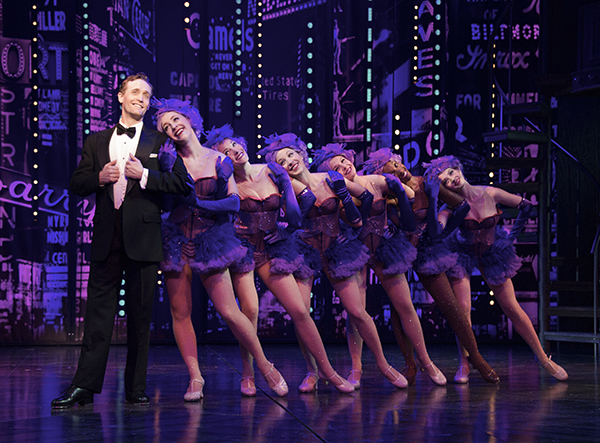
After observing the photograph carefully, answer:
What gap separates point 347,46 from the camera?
6.75 metres

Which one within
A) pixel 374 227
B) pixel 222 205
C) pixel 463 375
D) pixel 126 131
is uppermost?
pixel 126 131

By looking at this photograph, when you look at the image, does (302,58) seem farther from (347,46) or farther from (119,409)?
(119,409)

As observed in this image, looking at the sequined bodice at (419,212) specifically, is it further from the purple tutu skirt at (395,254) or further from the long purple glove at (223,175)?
the long purple glove at (223,175)

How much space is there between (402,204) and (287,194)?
29.0 inches

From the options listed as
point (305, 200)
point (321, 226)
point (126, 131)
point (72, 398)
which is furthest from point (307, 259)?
point (72, 398)

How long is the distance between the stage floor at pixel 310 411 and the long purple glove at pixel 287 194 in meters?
0.91

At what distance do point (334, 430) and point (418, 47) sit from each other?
4.94m

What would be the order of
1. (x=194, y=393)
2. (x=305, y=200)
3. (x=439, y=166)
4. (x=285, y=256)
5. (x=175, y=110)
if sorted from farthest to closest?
1. (x=439, y=166)
2. (x=305, y=200)
3. (x=285, y=256)
4. (x=175, y=110)
5. (x=194, y=393)

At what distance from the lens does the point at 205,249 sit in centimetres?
338

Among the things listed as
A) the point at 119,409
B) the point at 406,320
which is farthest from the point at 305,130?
the point at 119,409

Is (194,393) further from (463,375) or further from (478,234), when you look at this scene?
(478,234)

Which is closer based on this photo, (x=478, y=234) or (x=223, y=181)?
(x=223, y=181)

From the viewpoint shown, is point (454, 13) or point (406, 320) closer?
point (406, 320)

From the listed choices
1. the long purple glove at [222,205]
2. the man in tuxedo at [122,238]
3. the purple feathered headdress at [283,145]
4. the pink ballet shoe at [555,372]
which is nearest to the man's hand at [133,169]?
the man in tuxedo at [122,238]
